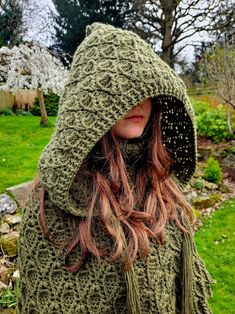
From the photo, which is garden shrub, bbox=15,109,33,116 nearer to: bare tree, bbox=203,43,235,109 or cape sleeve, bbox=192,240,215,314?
bare tree, bbox=203,43,235,109

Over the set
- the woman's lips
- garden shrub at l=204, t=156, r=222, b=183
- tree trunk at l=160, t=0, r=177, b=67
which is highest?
tree trunk at l=160, t=0, r=177, b=67

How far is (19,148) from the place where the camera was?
7141 mm

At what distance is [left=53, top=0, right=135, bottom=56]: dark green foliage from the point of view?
15844 millimetres

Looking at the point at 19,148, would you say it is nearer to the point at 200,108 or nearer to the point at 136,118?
the point at 200,108

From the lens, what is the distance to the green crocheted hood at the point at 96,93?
1.02 m

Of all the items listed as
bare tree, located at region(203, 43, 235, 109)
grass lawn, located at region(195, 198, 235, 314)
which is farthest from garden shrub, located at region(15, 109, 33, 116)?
grass lawn, located at region(195, 198, 235, 314)

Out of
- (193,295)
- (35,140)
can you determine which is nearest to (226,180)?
(35,140)

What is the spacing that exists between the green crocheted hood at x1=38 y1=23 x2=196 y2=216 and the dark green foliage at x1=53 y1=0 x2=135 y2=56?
51.0 ft

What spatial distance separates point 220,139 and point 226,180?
161 cm

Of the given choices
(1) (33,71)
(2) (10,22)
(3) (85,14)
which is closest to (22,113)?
(1) (33,71)

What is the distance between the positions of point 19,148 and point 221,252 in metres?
4.38

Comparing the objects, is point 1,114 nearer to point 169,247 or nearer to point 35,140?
point 35,140

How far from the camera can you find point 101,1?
52.5ft

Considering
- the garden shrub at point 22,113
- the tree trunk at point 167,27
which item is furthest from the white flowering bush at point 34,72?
the tree trunk at point 167,27
